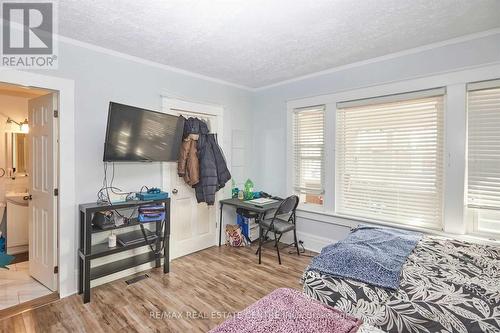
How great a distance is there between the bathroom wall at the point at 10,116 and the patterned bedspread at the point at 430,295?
4.35 metres

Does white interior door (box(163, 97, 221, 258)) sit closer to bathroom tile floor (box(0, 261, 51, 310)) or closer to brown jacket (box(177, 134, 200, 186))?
brown jacket (box(177, 134, 200, 186))

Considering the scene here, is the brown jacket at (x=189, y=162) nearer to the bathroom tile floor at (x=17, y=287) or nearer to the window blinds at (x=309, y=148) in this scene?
the window blinds at (x=309, y=148)

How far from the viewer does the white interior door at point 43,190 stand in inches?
96.3

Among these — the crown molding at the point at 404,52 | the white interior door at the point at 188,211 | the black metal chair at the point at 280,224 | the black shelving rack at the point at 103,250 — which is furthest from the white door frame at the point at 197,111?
the crown molding at the point at 404,52

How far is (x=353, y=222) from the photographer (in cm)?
319

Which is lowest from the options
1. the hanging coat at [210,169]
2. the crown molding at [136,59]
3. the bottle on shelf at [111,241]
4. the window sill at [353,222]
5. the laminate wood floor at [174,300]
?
the laminate wood floor at [174,300]

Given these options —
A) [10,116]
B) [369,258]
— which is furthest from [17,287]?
[369,258]

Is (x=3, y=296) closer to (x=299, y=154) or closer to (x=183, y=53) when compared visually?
(x=183, y=53)

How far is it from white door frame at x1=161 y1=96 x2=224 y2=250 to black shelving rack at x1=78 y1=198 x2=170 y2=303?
0.42 meters

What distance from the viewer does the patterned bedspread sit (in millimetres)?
1198

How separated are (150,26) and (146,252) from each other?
243 centimetres

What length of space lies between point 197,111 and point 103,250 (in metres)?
2.01

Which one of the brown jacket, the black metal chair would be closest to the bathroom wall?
the brown jacket

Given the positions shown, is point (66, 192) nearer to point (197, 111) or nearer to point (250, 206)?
point (197, 111)
